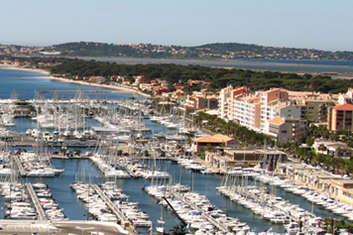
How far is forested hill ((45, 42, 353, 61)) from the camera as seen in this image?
149m

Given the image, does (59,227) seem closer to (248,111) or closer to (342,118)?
(342,118)

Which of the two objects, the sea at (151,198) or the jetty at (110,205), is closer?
the jetty at (110,205)

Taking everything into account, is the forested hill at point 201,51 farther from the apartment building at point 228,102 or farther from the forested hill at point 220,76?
the apartment building at point 228,102

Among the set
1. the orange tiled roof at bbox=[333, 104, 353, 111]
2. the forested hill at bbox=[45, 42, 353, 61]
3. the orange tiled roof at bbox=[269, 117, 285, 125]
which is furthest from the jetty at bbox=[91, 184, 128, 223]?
the forested hill at bbox=[45, 42, 353, 61]

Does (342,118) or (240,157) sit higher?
(342,118)

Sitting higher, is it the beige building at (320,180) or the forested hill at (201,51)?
the forested hill at (201,51)

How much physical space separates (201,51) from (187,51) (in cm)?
387

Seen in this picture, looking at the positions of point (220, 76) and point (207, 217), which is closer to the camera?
point (207, 217)

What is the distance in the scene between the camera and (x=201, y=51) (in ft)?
527

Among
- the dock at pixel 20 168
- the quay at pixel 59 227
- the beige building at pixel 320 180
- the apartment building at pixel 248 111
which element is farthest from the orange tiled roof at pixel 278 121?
the quay at pixel 59 227

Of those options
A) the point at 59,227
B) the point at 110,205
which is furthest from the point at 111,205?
the point at 59,227

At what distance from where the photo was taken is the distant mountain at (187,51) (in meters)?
147

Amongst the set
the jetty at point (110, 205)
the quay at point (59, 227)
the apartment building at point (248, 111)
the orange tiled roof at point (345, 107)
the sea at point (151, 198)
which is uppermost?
the orange tiled roof at point (345, 107)

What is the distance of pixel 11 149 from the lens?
27.7m
